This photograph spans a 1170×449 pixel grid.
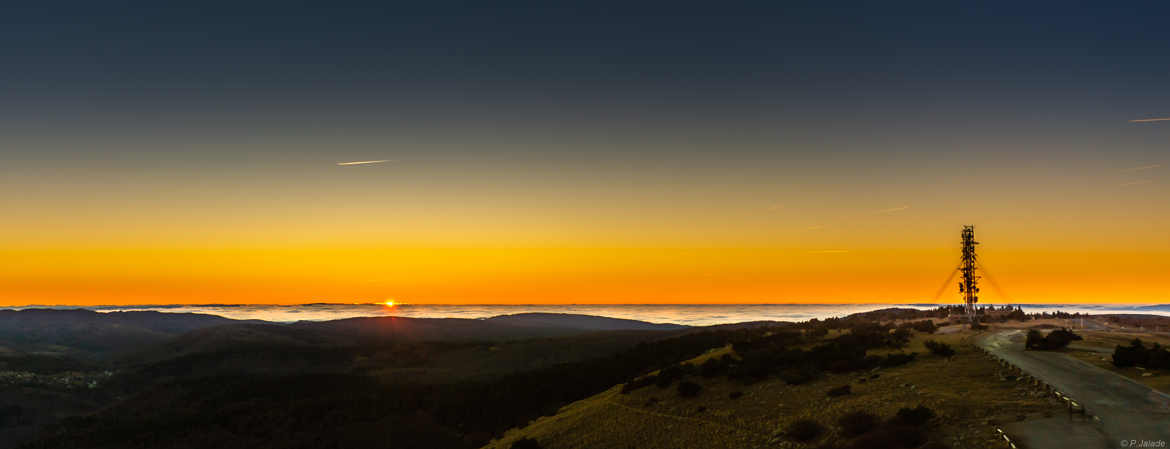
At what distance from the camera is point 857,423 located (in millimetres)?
23344

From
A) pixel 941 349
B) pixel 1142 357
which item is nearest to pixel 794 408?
Result: pixel 941 349

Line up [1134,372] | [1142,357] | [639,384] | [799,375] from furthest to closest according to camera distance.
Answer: [639,384]
[799,375]
[1142,357]
[1134,372]

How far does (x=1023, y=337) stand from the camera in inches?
1549

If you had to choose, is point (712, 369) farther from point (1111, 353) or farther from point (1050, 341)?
point (1111, 353)

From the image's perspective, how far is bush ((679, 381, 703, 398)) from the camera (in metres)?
34.8

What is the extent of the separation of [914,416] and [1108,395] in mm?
7210

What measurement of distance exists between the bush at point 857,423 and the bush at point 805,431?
924mm

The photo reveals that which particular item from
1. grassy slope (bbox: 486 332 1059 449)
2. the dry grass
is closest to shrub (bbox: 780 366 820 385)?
grassy slope (bbox: 486 332 1059 449)

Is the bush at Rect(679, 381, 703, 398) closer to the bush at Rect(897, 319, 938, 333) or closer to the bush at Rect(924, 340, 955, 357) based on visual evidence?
the bush at Rect(924, 340, 955, 357)

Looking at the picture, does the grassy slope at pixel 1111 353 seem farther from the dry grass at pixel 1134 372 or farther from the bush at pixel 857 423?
the bush at pixel 857 423

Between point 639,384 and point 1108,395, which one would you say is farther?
point 639,384

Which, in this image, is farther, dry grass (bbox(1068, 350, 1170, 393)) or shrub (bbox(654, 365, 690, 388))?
shrub (bbox(654, 365, 690, 388))

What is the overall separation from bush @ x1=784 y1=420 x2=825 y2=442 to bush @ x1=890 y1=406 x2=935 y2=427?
2.95 m

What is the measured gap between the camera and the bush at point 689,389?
3475 centimetres
